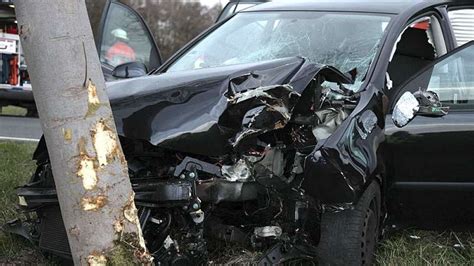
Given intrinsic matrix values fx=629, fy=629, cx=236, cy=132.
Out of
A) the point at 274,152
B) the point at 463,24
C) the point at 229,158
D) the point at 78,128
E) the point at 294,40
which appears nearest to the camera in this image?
the point at 78,128

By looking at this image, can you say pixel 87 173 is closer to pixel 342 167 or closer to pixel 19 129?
pixel 342 167

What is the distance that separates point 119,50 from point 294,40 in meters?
2.38

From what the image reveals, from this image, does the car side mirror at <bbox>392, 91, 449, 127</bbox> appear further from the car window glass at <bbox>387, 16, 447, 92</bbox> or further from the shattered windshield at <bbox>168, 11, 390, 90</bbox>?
the car window glass at <bbox>387, 16, 447, 92</bbox>

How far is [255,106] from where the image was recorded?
10.4 ft

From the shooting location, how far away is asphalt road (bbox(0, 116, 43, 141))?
786cm

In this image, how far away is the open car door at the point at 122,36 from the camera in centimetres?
599

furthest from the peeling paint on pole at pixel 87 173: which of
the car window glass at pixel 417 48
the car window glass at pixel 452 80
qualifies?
the car window glass at pixel 417 48

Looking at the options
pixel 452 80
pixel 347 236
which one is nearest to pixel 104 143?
pixel 347 236

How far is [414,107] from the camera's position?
3.58 meters

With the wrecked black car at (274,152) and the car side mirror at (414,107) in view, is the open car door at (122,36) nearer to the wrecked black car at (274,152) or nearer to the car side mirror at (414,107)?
the wrecked black car at (274,152)

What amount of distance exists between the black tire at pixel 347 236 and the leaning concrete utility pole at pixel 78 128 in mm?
1082

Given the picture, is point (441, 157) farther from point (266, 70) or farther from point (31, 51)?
point (31, 51)

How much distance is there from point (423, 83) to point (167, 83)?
5.21 ft

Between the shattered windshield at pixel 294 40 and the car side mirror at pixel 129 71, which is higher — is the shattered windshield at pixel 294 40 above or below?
above
